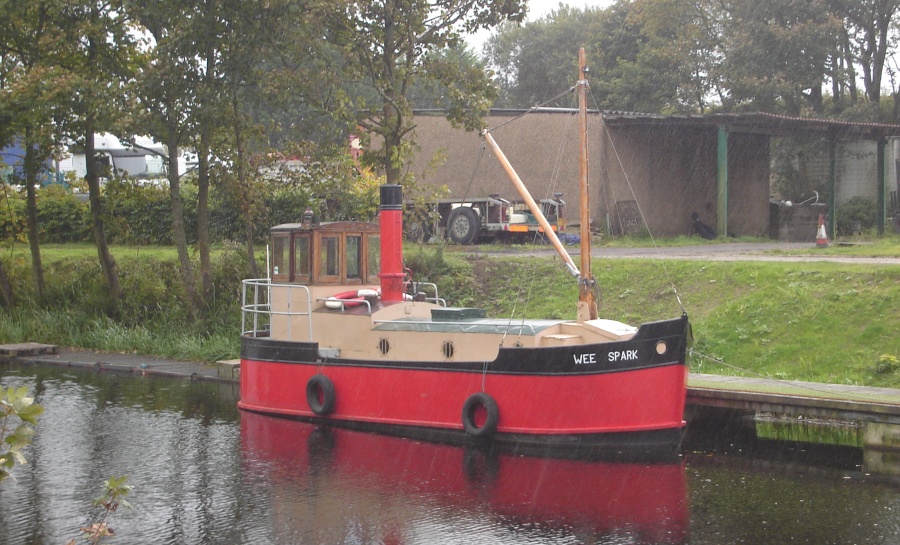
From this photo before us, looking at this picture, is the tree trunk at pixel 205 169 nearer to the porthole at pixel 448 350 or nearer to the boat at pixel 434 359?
the boat at pixel 434 359

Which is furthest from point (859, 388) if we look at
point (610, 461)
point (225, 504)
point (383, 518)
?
point (225, 504)

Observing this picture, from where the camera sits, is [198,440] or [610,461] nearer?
[610,461]

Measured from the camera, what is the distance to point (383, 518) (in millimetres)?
10203

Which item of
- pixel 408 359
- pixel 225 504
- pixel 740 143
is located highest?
pixel 740 143

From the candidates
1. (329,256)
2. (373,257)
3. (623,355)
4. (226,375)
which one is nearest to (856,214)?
(226,375)

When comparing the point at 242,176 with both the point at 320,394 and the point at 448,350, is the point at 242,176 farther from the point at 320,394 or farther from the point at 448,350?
the point at 448,350

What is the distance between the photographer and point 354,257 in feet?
51.4

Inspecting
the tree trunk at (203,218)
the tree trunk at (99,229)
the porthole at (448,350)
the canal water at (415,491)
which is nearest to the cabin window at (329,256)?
the canal water at (415,491)

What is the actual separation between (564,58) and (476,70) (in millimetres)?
41860

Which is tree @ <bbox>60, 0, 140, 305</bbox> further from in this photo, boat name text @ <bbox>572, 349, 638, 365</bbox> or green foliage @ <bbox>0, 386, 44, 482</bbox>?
green foliage @ <bbox>0, 386, 44, 482</bbox>

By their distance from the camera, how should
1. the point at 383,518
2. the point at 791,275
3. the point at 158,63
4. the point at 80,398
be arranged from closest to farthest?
the point at 383,518
the point at 80,398
the point at 791,275
the point at 158,63

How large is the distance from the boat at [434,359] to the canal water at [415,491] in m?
0.35

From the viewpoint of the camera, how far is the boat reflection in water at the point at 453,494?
976 cm

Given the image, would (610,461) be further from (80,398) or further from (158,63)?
(158,63)
